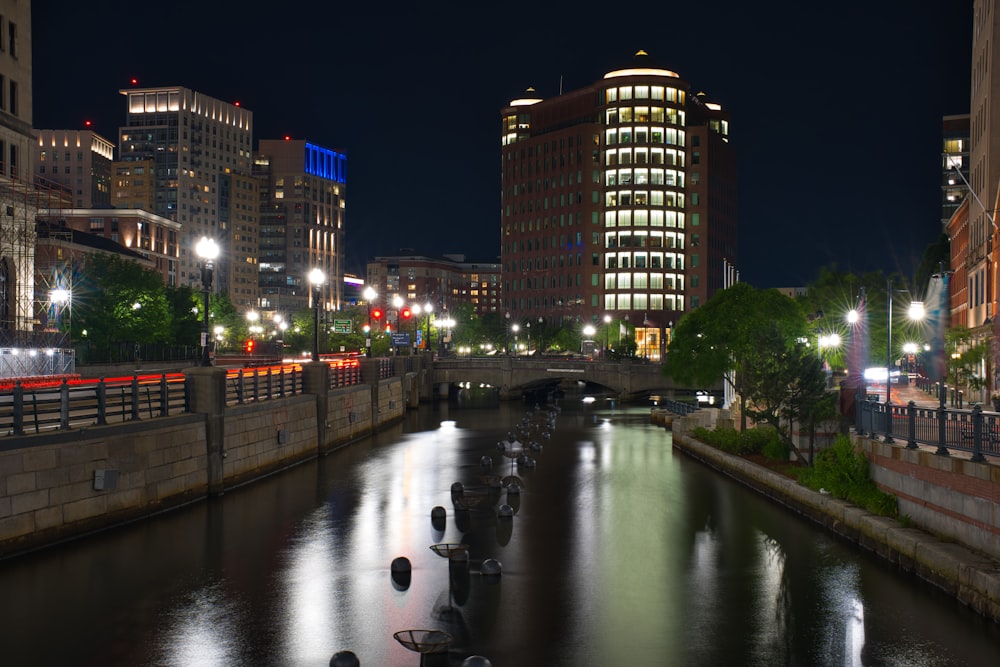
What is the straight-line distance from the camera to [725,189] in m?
164

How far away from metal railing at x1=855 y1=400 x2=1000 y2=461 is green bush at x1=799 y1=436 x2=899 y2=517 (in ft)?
2.70

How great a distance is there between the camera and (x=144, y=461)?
2516 centimetres

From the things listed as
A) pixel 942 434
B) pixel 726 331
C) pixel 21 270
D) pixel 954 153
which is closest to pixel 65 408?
pixel 942 434

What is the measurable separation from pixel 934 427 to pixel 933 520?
8.31 feet

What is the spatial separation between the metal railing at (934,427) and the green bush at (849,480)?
823 millimetres

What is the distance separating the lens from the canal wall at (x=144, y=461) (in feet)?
66.6

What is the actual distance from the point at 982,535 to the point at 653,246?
5351 inches

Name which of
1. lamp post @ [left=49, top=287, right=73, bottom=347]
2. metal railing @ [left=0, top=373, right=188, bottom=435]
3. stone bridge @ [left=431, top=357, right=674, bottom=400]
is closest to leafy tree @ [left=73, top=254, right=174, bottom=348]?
lamp post @ [left=49, top=287, right=73, bottom=347]

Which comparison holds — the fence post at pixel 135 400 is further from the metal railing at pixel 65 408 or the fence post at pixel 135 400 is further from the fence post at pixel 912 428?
the fence post at pixel 912 428

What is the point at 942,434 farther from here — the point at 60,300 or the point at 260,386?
the point at 60,300

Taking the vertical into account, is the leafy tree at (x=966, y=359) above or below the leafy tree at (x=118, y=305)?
below

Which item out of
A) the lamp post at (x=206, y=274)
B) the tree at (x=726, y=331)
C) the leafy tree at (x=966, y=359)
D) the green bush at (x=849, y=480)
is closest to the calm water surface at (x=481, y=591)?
the green bush at (x=849, y=480)

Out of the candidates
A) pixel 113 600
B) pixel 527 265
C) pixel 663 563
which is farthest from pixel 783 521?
Answer: pixel 527 265

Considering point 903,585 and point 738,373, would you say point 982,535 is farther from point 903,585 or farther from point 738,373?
point 738,373
